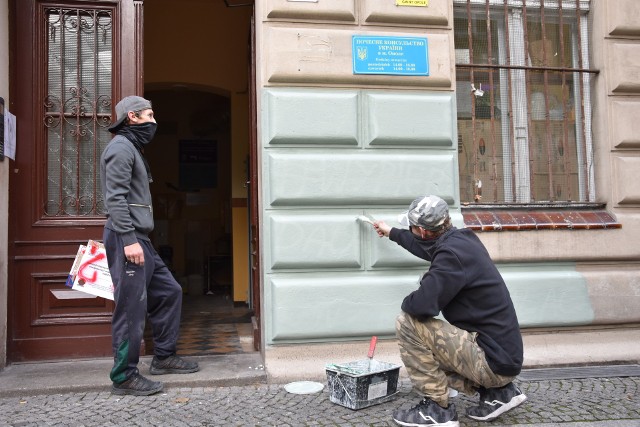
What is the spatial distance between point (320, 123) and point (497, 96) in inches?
70.7

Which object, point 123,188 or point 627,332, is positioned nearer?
point 123,188

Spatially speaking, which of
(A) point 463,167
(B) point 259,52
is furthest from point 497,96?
(B) point 259,52

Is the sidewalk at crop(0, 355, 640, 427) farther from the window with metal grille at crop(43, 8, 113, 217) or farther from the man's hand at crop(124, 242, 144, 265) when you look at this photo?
the window with metal grille at crop(43, 8, 113, 217)

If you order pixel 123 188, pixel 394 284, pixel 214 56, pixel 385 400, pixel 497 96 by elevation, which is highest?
pixel 214 56

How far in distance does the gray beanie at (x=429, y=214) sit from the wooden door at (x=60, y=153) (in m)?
2.62

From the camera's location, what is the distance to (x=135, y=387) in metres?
3.97

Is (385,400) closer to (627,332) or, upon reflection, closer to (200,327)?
(627,332)

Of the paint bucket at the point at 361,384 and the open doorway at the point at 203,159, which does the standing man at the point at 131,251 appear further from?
the paint bucket at the point at 361,384

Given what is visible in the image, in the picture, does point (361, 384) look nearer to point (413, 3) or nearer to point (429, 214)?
point (429, 214)

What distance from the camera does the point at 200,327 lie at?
636 centimetres

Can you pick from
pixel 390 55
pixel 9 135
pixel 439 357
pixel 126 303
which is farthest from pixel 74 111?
pixel 439 357

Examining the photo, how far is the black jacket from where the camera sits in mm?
3264

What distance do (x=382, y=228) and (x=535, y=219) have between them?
5.04ft

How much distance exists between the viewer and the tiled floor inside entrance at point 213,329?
5191 mm
